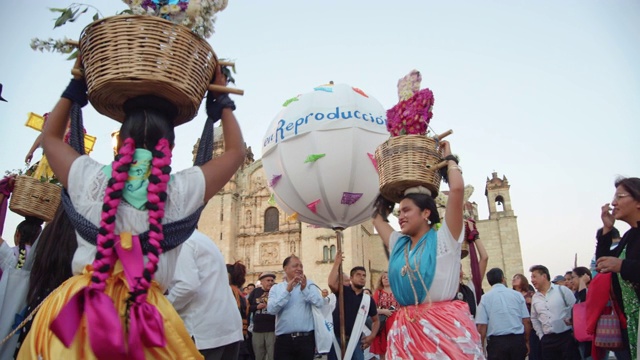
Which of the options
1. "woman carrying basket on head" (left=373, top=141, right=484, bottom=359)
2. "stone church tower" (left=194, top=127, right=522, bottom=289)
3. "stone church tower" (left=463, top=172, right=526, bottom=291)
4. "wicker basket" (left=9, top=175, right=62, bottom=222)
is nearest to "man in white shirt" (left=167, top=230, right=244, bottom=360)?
"wicker basket" (left=9, top=175, right=62, bottom=222)

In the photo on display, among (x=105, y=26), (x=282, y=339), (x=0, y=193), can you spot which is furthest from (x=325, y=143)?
(x=105, y=26)

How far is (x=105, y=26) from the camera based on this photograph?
186 cm

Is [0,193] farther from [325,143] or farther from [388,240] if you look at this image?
[325,143]

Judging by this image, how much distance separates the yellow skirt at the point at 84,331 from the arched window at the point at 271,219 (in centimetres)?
2980

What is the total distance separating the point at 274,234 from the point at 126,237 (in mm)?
29356

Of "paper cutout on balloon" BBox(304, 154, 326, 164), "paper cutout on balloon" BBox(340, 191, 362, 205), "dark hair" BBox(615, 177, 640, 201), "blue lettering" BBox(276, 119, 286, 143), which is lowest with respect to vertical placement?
"dark hair" BBox(615, 177, 640, 201)

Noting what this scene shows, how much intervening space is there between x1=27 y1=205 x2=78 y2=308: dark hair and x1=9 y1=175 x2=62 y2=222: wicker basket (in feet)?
3.10

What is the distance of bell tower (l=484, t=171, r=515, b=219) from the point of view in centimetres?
3197

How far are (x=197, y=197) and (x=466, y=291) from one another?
4.20 metres

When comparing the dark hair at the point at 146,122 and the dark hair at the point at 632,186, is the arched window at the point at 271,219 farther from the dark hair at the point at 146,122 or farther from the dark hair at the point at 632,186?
the dark hair at the point at 146,122

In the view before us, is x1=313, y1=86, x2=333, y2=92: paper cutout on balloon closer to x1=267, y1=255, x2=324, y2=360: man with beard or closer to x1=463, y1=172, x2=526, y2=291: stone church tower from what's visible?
x1=267, y1=255, x2=324, y2=360: man with beard

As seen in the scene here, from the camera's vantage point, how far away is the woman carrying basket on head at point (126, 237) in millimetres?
1570

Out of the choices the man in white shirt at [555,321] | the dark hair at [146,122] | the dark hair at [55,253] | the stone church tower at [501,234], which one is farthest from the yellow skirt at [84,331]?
the stone church tower at [501,234]

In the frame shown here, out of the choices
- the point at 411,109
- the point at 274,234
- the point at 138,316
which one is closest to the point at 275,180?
the point at 411,109
